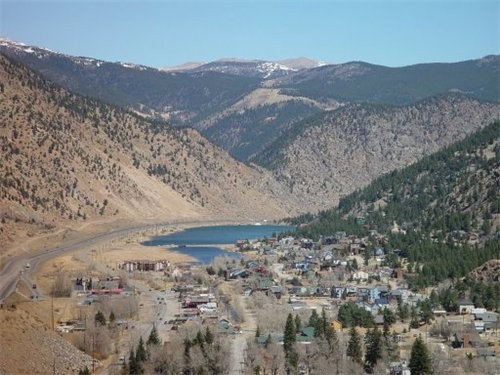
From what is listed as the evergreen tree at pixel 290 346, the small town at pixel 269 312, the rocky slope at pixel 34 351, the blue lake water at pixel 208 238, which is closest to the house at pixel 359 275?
the small town at pixel 269 312

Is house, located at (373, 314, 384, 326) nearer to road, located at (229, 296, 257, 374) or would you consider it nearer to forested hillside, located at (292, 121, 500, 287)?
road, located at (229, 296, 257, 374)

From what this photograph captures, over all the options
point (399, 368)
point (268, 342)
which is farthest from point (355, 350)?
point (268, 342)

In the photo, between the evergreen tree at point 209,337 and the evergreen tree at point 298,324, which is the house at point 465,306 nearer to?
the evergreen tree at point 298,324

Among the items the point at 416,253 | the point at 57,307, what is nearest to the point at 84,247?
the point at 416,253

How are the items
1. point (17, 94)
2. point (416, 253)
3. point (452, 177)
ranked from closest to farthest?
point (416, 253) < point (452, 177) < point (17, 94)

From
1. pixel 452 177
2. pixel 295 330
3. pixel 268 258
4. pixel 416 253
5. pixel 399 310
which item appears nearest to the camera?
pixel 295 330

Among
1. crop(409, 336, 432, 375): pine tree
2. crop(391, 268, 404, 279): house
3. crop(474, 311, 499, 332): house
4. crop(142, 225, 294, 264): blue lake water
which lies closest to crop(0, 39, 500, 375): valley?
crop(474, 311, 499, 332): house

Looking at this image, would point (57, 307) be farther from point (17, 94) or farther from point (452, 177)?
point (17, 94)

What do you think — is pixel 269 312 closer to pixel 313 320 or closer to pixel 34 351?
pixel 313 320
